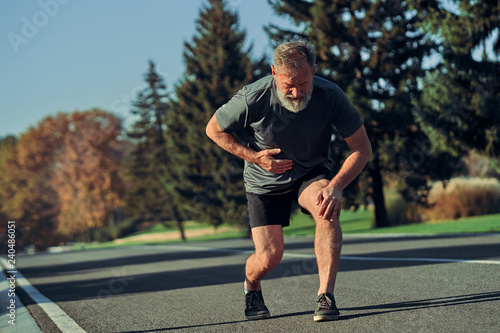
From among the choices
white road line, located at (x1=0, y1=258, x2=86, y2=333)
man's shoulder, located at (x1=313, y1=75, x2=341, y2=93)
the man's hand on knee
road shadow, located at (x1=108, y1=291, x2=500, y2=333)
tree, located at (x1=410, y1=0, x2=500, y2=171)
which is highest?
tree, located at (x1=410, y1=0, x2=500, y2=171)

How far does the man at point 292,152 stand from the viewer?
4.12 metres

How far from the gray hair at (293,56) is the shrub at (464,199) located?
23.7 m

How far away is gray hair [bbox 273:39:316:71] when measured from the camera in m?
4.03

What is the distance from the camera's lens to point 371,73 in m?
28.5

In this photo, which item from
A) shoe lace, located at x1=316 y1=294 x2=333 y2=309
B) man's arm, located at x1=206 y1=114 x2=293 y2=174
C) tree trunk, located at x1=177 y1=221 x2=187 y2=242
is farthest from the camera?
tree trunk, located at x1=177 y1=221 x2=187 y2=242

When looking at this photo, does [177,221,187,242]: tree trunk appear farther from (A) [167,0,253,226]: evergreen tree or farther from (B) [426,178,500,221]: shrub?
(B) [426,178,500,221]: shrub

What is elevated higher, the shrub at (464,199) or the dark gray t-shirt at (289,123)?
the dark gray t-shirt at (289,123)

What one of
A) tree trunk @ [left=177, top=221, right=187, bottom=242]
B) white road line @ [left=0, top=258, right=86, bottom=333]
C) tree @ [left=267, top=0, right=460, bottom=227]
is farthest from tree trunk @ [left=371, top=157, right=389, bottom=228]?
tree trunk @ [left=177, top=221, right=187, bottom=242]

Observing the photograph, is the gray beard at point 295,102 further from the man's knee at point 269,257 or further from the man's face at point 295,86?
the man's knee at point 269,257

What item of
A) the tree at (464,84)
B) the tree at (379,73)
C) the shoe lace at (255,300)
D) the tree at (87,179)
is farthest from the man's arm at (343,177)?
the tree at (87,179)

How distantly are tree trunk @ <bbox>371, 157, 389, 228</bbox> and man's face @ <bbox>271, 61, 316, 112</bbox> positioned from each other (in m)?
24.9

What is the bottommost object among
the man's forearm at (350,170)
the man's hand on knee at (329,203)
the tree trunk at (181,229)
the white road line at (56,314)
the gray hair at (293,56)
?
the tree trunk at (181,229)

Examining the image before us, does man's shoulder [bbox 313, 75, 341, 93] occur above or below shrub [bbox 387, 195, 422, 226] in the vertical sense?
above

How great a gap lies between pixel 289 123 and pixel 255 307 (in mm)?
1498
